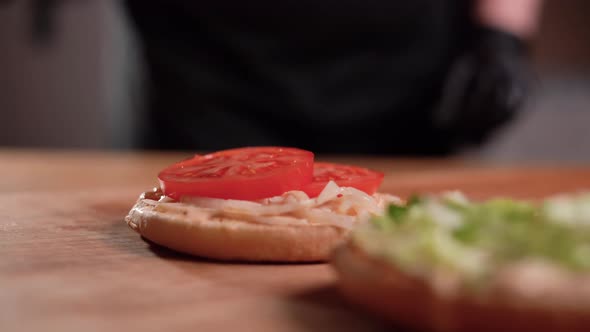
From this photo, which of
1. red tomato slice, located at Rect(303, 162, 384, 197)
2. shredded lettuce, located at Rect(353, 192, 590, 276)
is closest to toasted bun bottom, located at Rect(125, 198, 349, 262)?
red tomato slice, located at Rect(303, 162, 384, 197)

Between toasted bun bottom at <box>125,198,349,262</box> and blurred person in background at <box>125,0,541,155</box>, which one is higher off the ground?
blurred person in background at <box>125,0,541,155</box>

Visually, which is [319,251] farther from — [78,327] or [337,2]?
[337,2]

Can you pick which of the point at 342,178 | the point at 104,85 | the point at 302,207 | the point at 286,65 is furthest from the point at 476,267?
the point at 104,85

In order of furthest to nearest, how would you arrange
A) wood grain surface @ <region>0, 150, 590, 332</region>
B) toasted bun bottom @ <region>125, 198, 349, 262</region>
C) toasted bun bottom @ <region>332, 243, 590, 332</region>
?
toasted bun bottom @ <region>125, 198, 349, 262</region> < wood grain surface @ <region>0, 150, 590, 332</region> < toasted bun bottom @ <region>332, 243, 590, 332</region>

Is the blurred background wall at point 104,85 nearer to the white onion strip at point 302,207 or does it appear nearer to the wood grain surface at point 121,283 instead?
the wood grain surface at point 121,283

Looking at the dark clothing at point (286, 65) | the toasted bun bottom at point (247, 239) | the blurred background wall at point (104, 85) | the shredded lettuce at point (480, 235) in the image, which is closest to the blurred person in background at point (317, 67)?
the dark clothing at point (286, 65)

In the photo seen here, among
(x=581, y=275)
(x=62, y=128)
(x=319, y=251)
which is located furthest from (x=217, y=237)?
(x=62, y=128)

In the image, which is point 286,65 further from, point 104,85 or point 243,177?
point 104,85

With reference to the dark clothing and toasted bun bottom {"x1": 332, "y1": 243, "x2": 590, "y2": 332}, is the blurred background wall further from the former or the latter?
toasted bun bottom {"x1": 332, "y1": 243, "x2": 590, "y2": 332}
